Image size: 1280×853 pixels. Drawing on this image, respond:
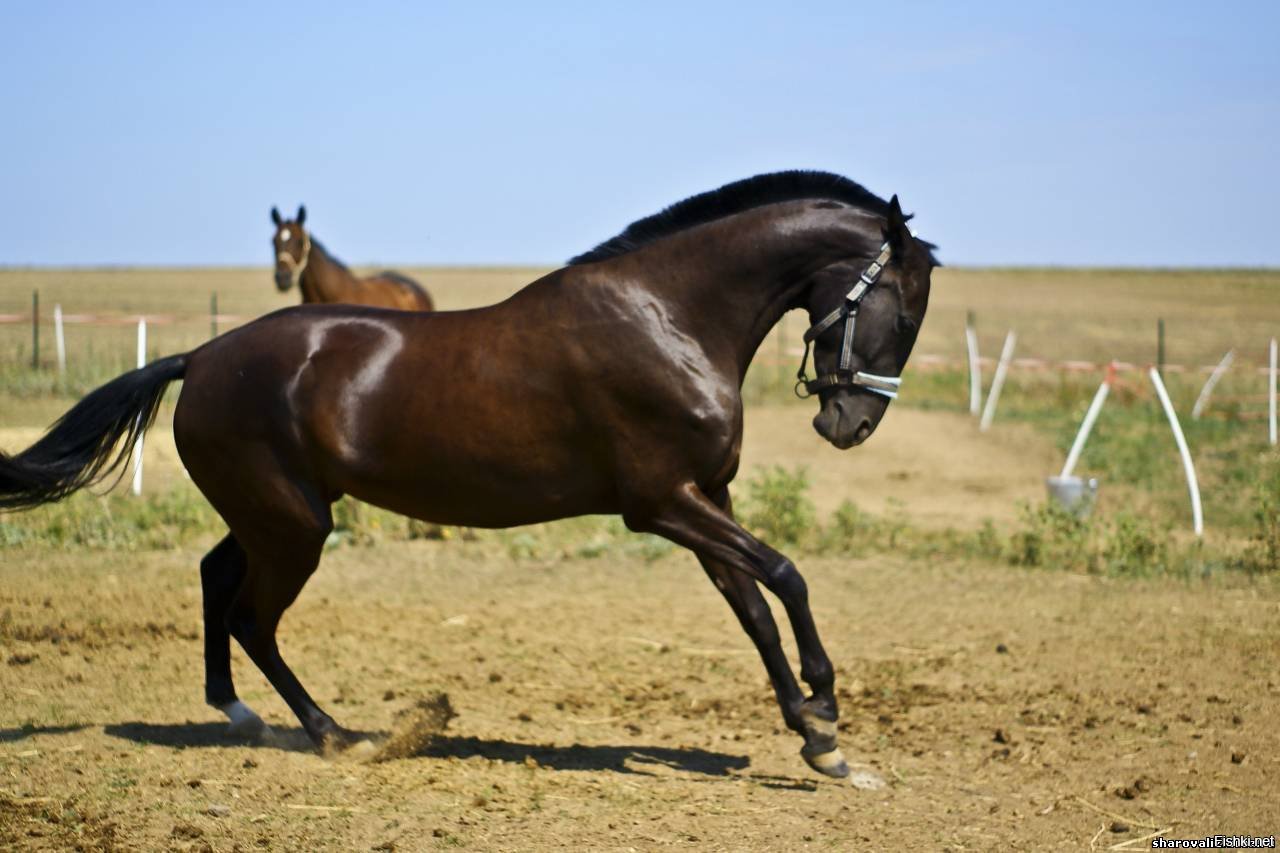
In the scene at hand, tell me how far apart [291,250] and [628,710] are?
363 inches

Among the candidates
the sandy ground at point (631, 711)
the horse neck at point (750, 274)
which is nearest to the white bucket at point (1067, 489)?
the sandy ground at point (631, 711)

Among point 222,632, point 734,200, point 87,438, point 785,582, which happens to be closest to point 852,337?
point 734,200

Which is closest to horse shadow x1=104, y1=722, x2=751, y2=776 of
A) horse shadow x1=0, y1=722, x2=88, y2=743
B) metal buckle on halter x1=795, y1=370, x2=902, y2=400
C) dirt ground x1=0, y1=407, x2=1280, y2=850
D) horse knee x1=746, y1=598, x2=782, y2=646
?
dirt ground x1=0, y1=407, x2=1280, y2=850

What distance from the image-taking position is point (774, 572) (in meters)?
5.01

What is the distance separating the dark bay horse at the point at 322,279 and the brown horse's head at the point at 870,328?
8.96 metres

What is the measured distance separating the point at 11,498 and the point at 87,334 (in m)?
17.7

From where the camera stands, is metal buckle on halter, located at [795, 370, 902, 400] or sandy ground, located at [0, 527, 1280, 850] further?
metal buckle on halter, located at [795, 370, 902, 400]

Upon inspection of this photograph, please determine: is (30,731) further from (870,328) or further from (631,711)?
(870,328)

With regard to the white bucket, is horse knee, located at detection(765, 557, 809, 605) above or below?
above

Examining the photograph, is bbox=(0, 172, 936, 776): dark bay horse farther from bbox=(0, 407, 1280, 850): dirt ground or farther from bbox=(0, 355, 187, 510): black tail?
bbox=(0, 407, 1280, 850): dirt ground

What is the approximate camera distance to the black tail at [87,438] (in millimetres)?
5738

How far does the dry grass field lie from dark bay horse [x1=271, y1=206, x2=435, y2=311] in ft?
8.45

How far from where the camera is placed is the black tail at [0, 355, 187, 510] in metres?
5.74

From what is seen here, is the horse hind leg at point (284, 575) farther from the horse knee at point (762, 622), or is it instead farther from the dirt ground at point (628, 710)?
the horse knee at point (762, 622)
